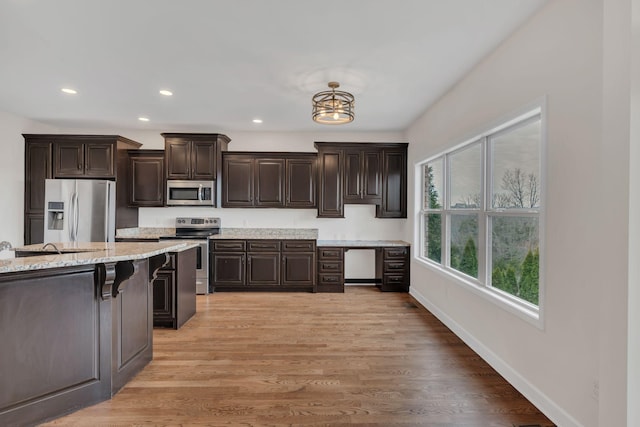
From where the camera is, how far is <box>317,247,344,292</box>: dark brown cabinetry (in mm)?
4941

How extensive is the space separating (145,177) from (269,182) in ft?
6.92

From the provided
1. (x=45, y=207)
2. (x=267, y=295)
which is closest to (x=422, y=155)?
(x=267, y=295)

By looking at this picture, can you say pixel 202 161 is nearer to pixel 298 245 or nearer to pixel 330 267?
pixel 298 245

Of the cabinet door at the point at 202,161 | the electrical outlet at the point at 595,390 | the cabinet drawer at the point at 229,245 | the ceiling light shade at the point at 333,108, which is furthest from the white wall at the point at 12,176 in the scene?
the electrical outlet at the point at 595,390

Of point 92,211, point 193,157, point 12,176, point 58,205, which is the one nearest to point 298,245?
point 193,157

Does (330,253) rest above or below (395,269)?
above

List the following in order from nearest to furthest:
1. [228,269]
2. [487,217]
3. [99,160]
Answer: [487,217] → [99,160] → [228,269]

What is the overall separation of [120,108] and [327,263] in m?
3.77

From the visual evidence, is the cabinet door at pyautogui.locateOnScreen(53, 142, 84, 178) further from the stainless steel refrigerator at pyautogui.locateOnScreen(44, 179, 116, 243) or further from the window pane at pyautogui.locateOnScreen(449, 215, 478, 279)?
the window pane at pyautogui.locateOnScreen(449, 215, 478, 279)

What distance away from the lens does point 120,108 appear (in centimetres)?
416

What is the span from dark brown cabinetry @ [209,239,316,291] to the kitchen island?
8.32 ft

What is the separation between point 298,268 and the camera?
491 centimetres

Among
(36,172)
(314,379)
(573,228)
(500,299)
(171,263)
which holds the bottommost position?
(314,379)

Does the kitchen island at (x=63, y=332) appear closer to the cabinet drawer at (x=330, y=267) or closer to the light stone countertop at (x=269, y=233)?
the light stone countertop at (x=269, y=233)
